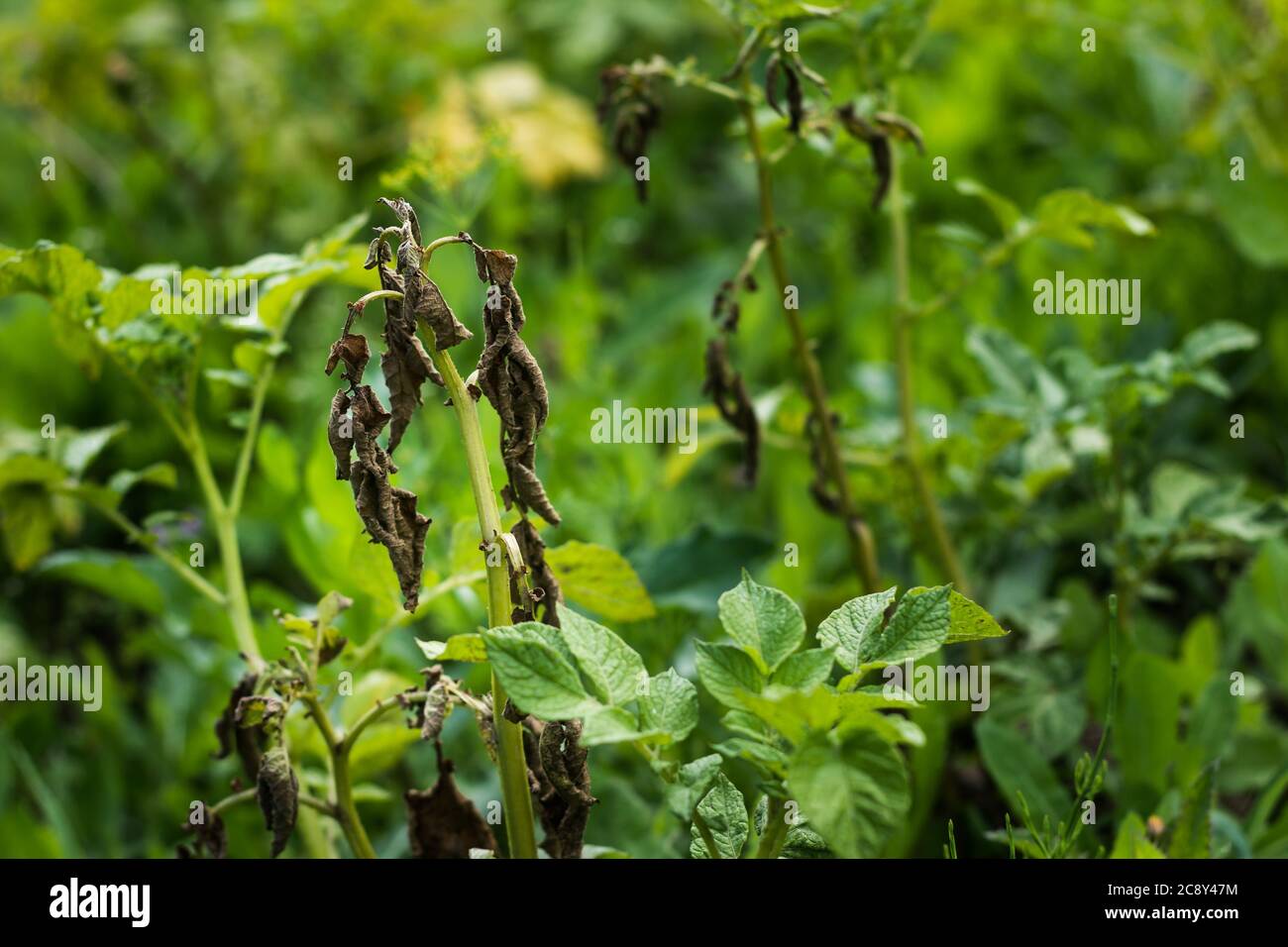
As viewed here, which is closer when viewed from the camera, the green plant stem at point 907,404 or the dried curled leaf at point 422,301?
the dried curled leaf at point 422,301

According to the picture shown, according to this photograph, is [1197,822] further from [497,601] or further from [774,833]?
[497,601]

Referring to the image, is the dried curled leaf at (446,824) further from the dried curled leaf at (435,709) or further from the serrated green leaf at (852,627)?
the serrated green leaf at (852,627)

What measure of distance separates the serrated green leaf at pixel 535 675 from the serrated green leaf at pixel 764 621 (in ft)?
0.38

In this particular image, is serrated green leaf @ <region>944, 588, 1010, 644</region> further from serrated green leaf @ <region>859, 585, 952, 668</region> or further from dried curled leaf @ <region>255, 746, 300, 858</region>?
dried curled leaf @ <region>255, 746, 300, 858</region>

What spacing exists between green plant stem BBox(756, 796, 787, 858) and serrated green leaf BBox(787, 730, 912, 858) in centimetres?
13

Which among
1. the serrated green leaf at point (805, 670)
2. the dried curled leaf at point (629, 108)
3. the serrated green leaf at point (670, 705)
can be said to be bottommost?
the serrated green leaf at point (670, 705)

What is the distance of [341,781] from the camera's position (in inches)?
39.2

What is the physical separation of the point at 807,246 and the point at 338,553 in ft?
5.15

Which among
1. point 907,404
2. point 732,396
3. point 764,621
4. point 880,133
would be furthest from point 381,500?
point 907,404

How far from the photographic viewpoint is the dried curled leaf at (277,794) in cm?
92

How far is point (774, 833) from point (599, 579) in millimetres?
303

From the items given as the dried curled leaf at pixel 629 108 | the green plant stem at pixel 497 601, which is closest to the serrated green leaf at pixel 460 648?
the green plant stem at pixel 497 601
